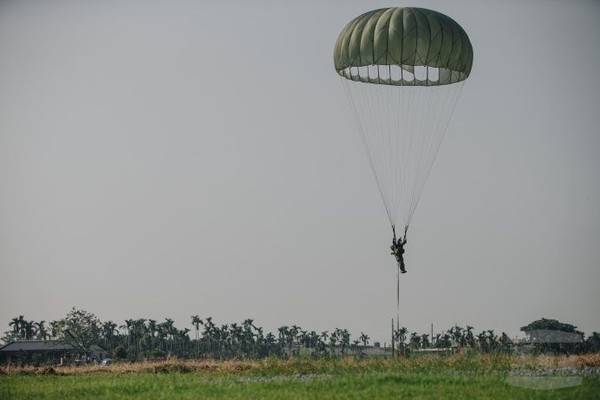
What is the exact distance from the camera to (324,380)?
1064 inches

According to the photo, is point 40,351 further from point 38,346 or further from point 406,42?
point 406,42

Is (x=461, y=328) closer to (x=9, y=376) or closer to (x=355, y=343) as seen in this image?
(x=355, y=343)

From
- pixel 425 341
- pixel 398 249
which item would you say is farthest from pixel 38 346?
pixel 398 249

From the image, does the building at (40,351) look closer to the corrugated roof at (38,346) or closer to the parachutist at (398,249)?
the corrugated roof at (38,346)

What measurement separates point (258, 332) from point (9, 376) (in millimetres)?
93467

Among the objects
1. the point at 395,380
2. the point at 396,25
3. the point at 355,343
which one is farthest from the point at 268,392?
the point at 355,343

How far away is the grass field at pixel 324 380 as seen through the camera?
24641 mm

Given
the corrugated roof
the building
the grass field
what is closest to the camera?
the grass field

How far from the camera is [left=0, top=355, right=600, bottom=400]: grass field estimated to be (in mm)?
24641

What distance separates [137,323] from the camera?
415ft

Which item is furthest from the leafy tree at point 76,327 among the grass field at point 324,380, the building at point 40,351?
the grass field at point 324,380

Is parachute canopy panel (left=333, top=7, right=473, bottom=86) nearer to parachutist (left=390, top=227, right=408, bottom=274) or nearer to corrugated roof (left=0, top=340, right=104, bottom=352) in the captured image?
parachutist (left=390, top=227, right=408, bottom=274)

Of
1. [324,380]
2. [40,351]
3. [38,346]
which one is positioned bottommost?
[324,380]

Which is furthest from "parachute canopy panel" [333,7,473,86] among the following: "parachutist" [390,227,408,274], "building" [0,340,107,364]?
"building" [0,340,107,364]
